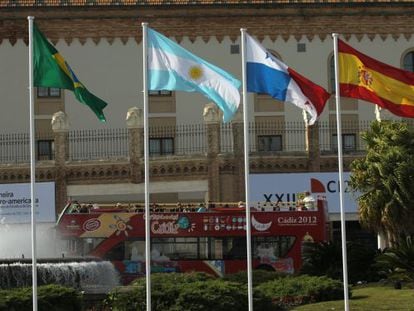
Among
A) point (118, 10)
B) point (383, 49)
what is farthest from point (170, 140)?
point (383, 49)

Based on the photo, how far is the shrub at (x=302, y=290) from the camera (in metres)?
29.8

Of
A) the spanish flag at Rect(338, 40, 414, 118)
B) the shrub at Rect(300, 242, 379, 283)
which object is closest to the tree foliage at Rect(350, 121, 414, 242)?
the shrub at Rect(300, 242, 379, 283)

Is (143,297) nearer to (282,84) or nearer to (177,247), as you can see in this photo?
(282,84)

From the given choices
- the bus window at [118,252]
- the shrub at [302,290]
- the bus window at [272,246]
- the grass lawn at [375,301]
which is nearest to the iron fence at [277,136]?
the bus window at [272,246]

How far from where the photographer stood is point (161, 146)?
52.6m

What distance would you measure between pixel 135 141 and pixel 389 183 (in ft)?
46.4

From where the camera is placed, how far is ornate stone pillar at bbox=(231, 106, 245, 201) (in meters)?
49.1

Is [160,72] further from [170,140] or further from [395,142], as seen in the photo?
[170,140]

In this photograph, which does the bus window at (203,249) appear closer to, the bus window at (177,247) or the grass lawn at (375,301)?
the bus window at (177,247)

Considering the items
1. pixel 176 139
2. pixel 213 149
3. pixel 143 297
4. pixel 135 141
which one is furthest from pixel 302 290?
pixel 176 139

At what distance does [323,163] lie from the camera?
1976 inches

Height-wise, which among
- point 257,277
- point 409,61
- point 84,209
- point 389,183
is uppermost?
point 409,61

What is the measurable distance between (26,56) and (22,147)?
15.2ft

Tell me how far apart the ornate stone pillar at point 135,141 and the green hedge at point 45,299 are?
73.2 ft
